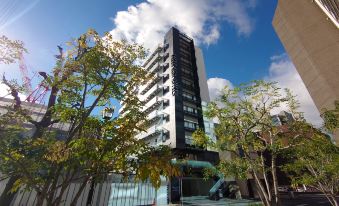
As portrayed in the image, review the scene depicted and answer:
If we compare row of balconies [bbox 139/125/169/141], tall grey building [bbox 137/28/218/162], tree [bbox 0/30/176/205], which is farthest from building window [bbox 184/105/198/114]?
tree [bbox 0/30/176/205]

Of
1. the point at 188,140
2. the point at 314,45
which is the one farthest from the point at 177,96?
the point at 314,45

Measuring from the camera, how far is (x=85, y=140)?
450 cm

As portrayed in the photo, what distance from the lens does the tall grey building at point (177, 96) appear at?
150 feet

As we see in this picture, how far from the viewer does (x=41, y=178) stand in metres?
5.23

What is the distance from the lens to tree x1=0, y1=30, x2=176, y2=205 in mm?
4695

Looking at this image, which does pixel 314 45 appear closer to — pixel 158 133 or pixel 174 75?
pixel 174 75

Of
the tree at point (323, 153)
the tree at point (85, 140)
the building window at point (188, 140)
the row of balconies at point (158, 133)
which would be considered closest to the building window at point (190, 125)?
the building window at point (188, 140)

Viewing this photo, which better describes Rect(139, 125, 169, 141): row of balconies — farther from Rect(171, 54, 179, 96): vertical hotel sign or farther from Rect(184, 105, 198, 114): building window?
Rect(171, 54, 179, 96): vertical hotel sign

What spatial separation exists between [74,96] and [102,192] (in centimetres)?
781

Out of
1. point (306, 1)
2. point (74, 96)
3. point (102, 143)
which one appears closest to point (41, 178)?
point (102, 143)

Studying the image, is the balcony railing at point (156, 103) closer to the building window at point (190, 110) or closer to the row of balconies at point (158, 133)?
the building window at point (190, 110)

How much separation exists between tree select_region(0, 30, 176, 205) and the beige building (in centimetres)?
3149

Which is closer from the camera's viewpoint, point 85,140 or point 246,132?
point 85,140

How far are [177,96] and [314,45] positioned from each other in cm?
2951
